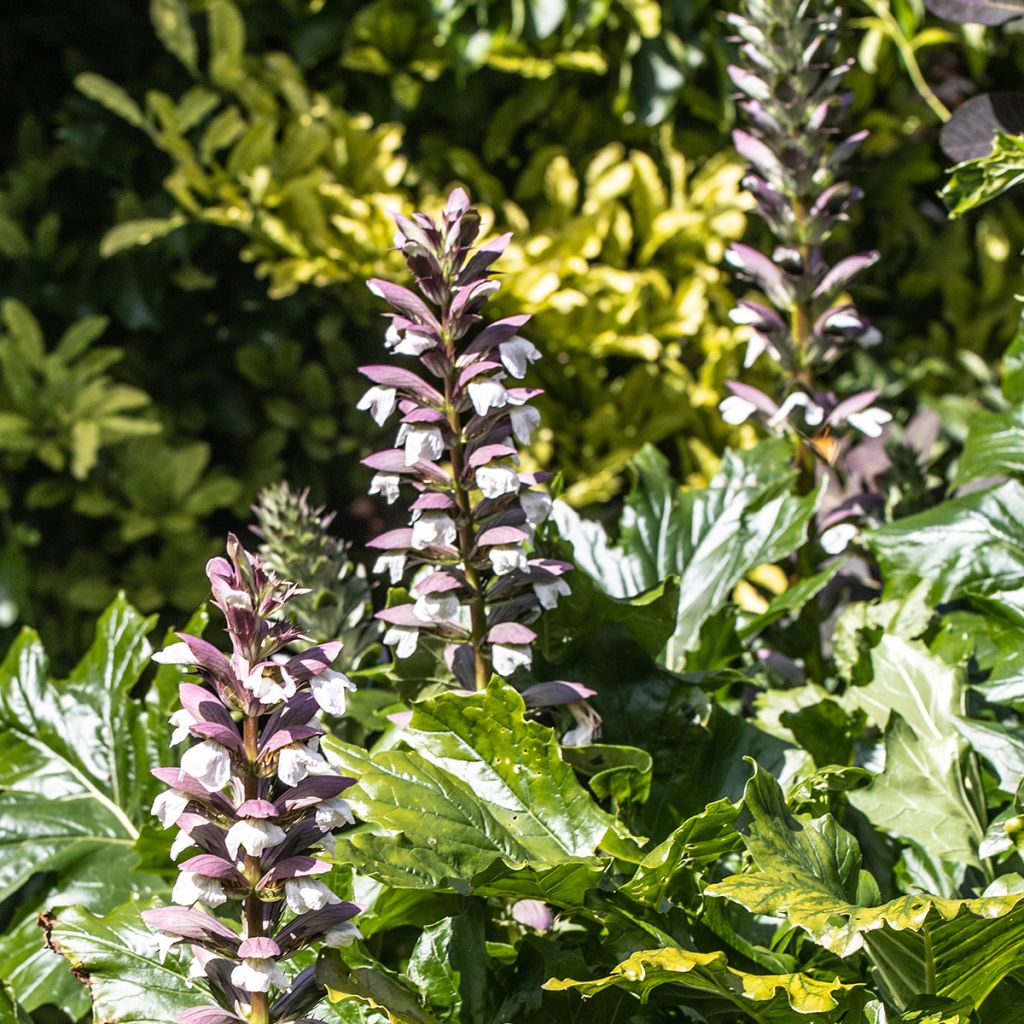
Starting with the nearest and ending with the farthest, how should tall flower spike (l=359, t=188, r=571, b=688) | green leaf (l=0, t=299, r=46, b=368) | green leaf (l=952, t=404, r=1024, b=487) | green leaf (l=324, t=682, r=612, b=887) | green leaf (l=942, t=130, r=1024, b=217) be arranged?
green leaf (l=324, t=682, r=612, b=887), tall flower spike (l=359, t=188, r=571, b=688), green leaf (l=942, t=130, r=1024, b=217), green leaf (l=952, t=404, r=1024, b=487), green leaf (l=0, t=299, r=46, b=368)

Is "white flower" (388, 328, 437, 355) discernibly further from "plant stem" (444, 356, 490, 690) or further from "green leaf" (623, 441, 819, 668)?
"green leaf" (623, 441, 819, 668)

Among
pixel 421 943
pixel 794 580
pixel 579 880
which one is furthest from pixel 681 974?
pixel 794 580

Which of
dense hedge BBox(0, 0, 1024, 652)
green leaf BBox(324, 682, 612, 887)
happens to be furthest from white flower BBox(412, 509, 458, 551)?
dense hedge BBox(0, 0, 1024, 652)

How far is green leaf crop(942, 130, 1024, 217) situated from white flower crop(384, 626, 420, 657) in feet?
2.12

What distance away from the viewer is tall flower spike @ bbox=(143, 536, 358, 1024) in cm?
79

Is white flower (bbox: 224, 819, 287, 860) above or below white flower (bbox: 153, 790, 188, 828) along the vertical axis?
below

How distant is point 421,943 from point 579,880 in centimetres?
15

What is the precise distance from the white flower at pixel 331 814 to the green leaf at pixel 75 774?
0.48 meters

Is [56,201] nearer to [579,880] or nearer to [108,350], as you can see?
[108,350]

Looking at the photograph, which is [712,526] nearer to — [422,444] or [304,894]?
[422,444]

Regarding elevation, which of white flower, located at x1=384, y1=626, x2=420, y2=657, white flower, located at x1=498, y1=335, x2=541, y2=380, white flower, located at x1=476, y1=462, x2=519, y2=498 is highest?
white flower, located at x1=498, y1=335, x2=541, y2=380

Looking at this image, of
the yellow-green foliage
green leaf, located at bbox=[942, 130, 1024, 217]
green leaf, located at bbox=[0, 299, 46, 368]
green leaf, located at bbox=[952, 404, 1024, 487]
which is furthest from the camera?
the yellow-green foliage

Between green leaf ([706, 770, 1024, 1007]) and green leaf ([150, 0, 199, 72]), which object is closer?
green leaf ([706, 770, 1024, 1007])

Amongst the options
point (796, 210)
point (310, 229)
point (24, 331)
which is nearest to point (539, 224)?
point (310, 229)
